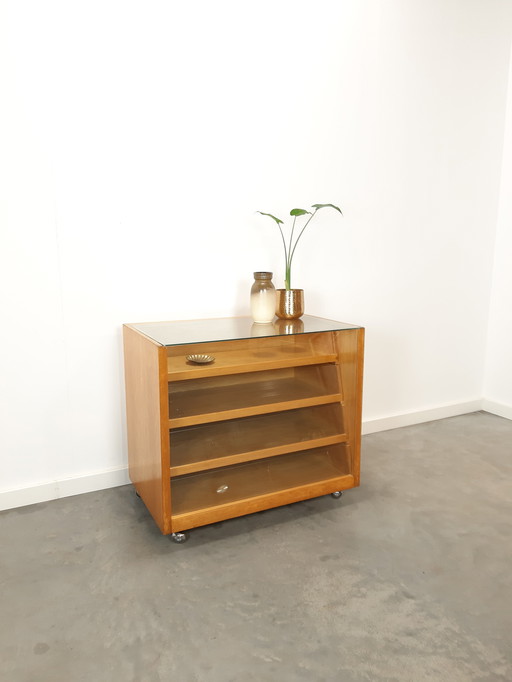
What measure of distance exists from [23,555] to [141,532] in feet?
1.51

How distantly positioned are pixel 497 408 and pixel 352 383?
195 centimetres

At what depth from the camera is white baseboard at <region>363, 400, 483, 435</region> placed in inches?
131

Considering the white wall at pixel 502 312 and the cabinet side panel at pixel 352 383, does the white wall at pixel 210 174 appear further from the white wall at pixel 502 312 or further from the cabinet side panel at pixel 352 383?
the cabinet side panel at pixel 352 383

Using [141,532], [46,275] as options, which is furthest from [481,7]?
[141,532]

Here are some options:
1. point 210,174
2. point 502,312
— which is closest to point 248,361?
point 210,174

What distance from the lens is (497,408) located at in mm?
3746

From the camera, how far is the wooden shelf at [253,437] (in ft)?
7.02

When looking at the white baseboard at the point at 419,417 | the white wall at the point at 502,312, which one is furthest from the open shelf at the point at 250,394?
the white wall at the point at 502,312

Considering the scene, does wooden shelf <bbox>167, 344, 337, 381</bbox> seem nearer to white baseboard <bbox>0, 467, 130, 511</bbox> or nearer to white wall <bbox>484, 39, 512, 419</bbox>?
white baseboard <bbox>0, 467, 130, 511</bbox>

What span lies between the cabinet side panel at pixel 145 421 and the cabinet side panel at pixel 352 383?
0.93m

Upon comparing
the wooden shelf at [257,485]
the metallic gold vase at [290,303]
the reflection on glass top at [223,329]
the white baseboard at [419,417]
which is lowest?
the white baseboard at [419,417]

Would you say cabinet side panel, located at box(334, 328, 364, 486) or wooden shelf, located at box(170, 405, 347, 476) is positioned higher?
cabinet side panel, located at box(334, 328, 364, 486)

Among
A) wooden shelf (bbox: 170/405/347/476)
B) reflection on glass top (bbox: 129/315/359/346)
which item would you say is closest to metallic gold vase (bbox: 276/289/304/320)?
reflection on glass top (bbox: 129/315/359/346)

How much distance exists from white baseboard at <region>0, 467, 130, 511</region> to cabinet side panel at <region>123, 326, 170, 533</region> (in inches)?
6.3
